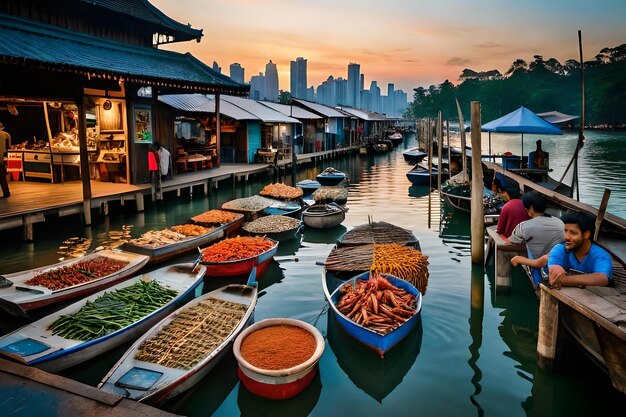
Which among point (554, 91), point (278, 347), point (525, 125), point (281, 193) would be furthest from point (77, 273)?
point (554, 91)

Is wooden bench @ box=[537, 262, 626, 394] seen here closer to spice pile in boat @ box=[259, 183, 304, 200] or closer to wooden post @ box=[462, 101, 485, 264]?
wooden post @ box=[462, 101, 485, 264]

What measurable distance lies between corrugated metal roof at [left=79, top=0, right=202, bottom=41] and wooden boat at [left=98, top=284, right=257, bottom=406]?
47.5 ft

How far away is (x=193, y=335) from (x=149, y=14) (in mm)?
17693

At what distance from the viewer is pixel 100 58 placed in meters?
14.7

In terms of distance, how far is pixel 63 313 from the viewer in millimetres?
6426

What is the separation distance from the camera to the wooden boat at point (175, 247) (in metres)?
9.96

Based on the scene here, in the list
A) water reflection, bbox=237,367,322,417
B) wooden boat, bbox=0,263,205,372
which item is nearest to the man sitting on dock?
water reflection, bbox=237,367,322,417

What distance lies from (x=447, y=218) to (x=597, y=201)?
28.4 ft

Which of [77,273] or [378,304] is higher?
[77,273]

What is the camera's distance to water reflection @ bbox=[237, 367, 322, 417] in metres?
5.32

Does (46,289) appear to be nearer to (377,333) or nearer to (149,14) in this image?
(377,333)

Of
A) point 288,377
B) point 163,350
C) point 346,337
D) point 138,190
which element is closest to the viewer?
point 288,377

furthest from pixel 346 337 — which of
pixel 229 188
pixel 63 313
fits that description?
pixel 229 188

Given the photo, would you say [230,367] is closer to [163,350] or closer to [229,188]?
[163,350]
